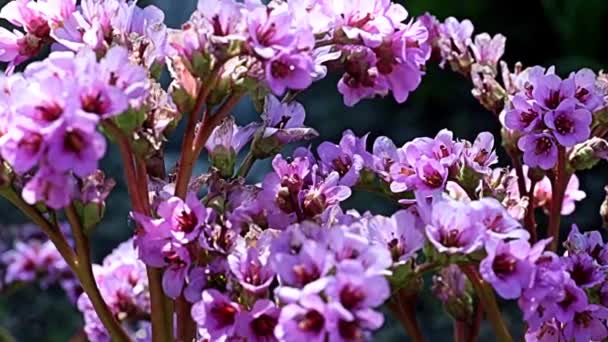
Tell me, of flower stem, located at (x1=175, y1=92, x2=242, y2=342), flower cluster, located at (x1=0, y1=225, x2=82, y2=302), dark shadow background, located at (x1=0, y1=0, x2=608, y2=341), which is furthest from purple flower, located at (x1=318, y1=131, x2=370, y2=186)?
dark shadow background, located at (x1=0, y1=0, x2=608, y2=341)

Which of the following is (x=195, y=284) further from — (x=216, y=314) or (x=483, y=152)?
(x=483, y=152)

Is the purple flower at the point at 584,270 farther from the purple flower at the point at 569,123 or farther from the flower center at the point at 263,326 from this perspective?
the flower center at the point at 263,326

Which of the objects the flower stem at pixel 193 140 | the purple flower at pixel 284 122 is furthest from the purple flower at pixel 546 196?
the flower stem at pixel 193 140

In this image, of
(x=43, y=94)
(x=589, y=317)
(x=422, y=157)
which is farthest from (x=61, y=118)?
(x=589, y=317)

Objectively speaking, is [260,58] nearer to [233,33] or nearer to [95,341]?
[233,33]

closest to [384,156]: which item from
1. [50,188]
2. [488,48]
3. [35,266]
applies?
[488,48]
